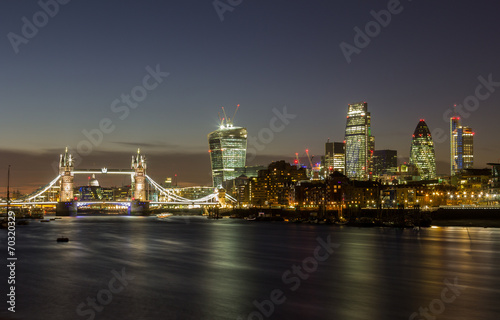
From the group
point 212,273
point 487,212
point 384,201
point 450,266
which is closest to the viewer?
point 212,273

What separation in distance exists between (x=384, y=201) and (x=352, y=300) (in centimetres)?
16517

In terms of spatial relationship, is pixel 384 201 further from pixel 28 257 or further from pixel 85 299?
pixel 85 299

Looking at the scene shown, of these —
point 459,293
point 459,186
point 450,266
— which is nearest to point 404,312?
point 459,293

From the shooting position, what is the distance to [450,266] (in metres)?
46.7

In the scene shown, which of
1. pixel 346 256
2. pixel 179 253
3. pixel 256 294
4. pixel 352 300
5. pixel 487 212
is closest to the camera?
pixel 352 300

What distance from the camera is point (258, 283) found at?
37219 millimetres

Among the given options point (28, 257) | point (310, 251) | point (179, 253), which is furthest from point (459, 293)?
point (28, 257)

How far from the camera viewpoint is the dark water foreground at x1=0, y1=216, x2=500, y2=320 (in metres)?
28.2

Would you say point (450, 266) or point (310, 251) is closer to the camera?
point (450, 266)

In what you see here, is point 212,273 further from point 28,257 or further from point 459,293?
point 28,257

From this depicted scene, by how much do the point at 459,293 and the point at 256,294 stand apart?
12279 mm

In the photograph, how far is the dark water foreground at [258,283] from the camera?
28.2 m

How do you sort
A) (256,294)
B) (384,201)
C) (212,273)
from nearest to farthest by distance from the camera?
1. (256,294)
2. (212,273)
3. (384,201)

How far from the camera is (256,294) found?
32.9 meters
